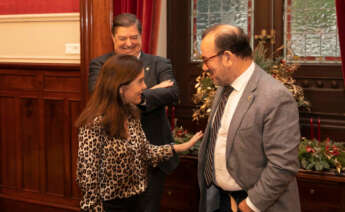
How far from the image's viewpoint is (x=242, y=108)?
189 cm

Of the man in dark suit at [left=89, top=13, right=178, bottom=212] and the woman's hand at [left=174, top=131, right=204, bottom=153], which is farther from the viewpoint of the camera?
the man in dark suit at [left=89, top=13, right=178, bottom=212]

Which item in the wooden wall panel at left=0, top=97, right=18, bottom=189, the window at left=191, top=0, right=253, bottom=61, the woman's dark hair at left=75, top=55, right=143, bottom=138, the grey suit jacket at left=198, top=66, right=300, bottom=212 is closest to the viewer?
the grey suit jacket at left=198, top=66, right=300, bottom=212

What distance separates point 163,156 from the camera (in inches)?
92.0

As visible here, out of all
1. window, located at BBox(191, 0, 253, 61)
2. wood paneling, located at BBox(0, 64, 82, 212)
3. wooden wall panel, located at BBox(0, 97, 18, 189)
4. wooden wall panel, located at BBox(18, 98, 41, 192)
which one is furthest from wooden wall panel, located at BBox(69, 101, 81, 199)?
window, located at BBox(191, 0, 253, 61)

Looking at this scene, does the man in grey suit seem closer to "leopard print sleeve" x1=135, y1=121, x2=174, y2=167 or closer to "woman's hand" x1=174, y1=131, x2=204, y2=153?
"woman's hand" x1=174, y1=131, x2=204, y2=153

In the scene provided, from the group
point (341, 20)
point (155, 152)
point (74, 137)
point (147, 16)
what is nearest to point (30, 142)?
point (74, 137)

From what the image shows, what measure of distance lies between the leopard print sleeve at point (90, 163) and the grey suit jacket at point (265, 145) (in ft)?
2.04

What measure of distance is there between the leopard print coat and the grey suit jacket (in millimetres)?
504

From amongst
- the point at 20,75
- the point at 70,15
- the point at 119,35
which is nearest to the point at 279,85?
the point at 119,35

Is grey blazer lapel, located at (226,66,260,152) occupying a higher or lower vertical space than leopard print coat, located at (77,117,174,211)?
higher

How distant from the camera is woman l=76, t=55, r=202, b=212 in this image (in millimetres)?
1990

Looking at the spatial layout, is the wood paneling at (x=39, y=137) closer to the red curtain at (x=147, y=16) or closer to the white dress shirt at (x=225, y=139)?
the red curtain at (x=147, y=16)

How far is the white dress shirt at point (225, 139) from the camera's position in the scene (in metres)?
1.95

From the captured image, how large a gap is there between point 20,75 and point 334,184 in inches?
113
